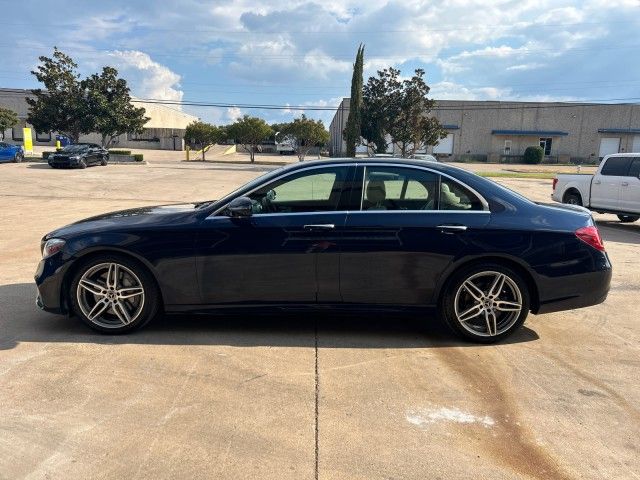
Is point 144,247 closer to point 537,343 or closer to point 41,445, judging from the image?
point 41,445

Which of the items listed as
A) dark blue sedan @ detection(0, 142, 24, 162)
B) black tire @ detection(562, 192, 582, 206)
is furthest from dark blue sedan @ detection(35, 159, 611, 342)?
dark blue sedan @ detection(0, 142, 24, 162)

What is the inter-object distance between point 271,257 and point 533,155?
5997 centimetres

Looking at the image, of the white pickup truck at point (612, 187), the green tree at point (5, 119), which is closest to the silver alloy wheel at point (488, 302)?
the white pickup truck at point (612, 187)

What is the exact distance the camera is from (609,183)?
12586 millimetres

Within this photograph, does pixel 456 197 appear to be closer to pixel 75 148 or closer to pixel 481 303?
pixel 481 303

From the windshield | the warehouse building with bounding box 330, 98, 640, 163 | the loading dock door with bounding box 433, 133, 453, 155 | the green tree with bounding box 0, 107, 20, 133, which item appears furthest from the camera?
the warehouse building with bounding box 330, 98, 640, 163

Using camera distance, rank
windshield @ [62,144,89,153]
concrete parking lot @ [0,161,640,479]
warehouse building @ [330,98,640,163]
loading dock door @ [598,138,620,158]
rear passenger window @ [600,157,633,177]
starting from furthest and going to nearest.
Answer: loading dock door @ [598,138,620,158] < warehouse building @ [330,98,640,163] < windshield @ [62,144,89,153] < rear passenger window @ [600,157,633,177] < concrete parking lot @ [0,161,640,479]

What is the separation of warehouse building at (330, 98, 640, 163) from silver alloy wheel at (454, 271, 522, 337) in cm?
5667

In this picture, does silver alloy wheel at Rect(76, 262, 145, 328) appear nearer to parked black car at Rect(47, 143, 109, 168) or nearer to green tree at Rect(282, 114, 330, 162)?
parked black car at Rect(47, 143, 109, 168)

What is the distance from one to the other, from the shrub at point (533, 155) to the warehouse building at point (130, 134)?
143ft

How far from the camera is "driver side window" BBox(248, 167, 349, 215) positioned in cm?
457

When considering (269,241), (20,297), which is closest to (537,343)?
(269,241)

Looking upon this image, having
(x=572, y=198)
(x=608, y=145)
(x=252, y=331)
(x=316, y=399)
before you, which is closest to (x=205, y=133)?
(x=572, y=198)

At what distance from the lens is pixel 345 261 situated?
439 cm
